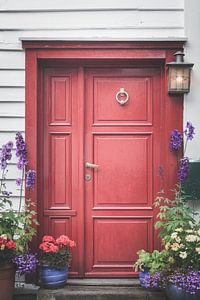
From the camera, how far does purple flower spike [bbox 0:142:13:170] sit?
183 inches

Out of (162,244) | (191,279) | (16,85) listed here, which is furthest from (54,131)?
(191,279)

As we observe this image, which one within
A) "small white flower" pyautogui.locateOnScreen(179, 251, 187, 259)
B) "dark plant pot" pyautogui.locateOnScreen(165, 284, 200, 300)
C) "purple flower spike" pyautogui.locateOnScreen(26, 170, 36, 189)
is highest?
"purple flower spike" pyautogui.locateOnScreen(26, 170, 36, 189)

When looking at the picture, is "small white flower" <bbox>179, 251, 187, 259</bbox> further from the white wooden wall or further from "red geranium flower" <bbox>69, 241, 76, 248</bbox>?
the white wooden wall

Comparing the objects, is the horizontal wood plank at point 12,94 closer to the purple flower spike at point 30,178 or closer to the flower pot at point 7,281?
the purple flower spike at point 30,178

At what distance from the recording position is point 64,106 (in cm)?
513

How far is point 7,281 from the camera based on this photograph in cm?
439

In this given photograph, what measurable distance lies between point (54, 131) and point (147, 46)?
129 centimetres

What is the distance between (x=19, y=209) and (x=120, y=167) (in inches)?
44.2

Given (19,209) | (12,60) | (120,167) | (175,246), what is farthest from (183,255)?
(12,60)

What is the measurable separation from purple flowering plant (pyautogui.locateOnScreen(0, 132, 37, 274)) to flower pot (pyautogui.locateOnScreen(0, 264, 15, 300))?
0.08 m

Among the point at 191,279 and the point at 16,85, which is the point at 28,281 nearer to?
the point at 191,279

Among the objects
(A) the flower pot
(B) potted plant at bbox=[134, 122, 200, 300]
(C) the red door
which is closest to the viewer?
(B) potted plant at bbox=[134, 122, 200, 300]

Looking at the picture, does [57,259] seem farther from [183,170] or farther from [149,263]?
[183,170]

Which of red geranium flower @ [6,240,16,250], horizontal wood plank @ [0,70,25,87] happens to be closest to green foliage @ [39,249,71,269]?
red geranium flower @ [6,240,16,250]
